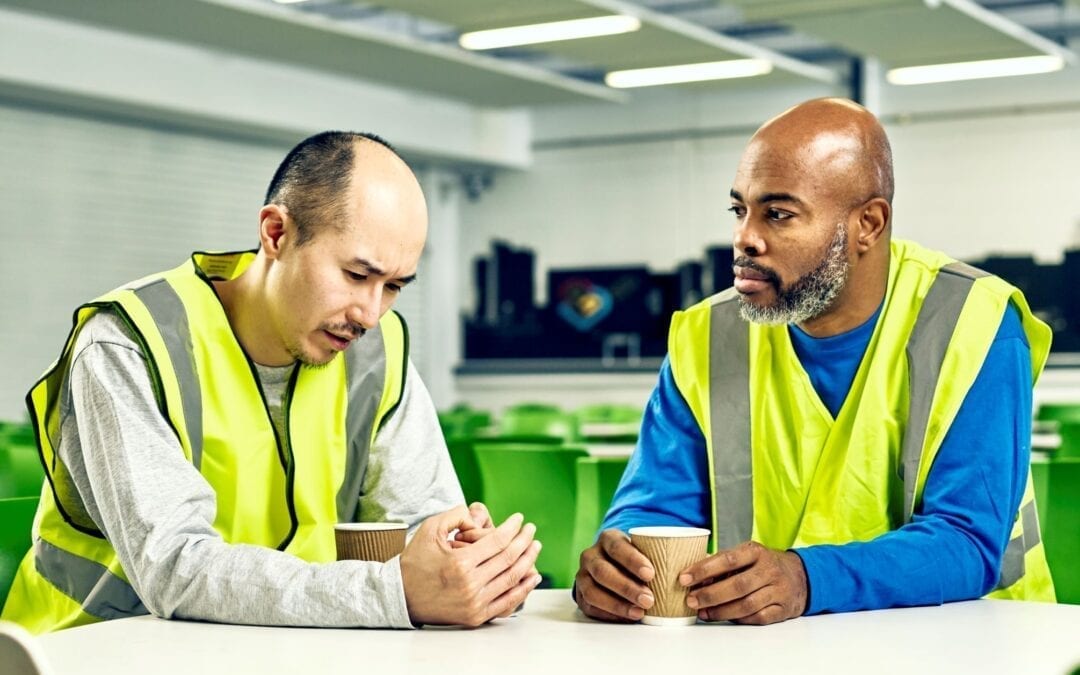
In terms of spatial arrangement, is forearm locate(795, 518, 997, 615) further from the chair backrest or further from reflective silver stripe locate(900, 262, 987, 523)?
the chair backrest

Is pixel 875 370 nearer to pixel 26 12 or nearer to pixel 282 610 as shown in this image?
pixel 282 610

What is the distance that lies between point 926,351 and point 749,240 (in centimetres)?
32

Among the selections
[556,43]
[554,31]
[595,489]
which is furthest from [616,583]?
[556,43]

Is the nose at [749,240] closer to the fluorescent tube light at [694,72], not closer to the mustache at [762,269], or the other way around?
the mustache at [762,269]

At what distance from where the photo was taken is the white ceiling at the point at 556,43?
882 cm

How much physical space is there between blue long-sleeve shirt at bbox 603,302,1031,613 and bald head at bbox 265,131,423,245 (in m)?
0.60

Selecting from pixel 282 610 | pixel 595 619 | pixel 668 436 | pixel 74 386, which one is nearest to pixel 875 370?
pixel 668 436

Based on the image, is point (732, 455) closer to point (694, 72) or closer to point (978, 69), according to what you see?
point (694, 72)

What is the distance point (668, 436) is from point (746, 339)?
0.68 ft

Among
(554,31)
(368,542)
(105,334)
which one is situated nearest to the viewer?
(368,542)

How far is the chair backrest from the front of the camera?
1.11 metres

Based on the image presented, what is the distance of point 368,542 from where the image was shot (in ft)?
6.39

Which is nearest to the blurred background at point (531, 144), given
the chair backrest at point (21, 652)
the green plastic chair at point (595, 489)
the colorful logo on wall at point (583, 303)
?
the colorful logo on wall at point (583, 303)

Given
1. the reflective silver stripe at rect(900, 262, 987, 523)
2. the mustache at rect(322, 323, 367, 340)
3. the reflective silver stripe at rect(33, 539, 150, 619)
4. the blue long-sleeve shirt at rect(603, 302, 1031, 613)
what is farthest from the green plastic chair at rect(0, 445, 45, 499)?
the reflective silver stripe at rect(900, 262, 987, 523)
